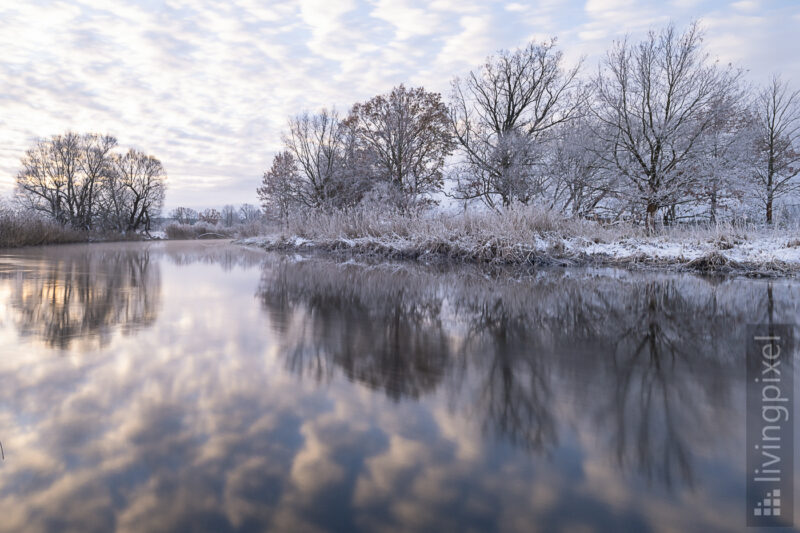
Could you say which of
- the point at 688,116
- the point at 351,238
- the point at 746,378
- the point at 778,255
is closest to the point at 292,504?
the point at 746,378

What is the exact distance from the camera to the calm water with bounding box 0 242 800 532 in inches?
44.4

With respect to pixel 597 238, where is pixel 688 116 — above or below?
above

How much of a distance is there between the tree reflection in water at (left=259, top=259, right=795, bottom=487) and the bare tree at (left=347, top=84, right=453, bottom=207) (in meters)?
18.1

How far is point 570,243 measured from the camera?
9.60m

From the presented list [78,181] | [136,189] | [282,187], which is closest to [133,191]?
[136,189]

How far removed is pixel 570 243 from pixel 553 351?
25.0 ft

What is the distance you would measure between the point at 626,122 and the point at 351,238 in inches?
448

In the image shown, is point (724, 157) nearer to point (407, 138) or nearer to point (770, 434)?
point (407, 138)

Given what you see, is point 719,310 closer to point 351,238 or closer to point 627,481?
point 627,481

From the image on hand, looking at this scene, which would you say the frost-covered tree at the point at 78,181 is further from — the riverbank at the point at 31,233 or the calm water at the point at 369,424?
the calm water at the point at 369,424

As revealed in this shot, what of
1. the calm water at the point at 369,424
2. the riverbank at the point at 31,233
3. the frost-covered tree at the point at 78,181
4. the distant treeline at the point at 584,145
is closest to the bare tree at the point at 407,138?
the distant treeline at the point at 584,145

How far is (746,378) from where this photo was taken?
218 centimetres

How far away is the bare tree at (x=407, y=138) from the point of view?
892 inches

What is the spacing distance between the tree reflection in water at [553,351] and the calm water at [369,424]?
0.02m
